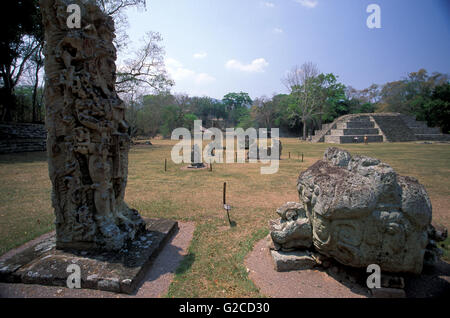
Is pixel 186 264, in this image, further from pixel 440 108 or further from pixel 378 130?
pixel 440 108

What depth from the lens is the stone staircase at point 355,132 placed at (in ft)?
95.9

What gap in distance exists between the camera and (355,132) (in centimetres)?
3080

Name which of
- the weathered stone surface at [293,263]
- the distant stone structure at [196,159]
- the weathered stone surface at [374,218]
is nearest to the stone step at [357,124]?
the distant stone structure at [196,159]

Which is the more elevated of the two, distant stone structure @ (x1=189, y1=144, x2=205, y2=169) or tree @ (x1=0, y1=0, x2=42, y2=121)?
tree @ (x1=0, y1=0, x2=42, y2=121)

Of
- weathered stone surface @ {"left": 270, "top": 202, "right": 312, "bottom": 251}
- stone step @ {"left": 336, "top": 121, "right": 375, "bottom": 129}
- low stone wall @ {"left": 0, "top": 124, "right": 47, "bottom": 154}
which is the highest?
stone step @ {"left": 336, "top": 121, "right": 375, "bottom": 129}

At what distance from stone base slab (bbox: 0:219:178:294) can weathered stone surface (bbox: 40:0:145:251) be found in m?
0.17

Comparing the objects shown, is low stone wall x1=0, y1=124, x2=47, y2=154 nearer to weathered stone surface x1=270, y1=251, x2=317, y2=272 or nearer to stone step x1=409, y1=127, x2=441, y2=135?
weathered stone surface x1=270, y1=251, x2=317, y2=272

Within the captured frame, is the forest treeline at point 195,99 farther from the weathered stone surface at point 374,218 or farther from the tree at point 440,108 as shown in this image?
the weathered stone surface at point 374,218

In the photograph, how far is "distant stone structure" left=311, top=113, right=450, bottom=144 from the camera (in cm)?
2956

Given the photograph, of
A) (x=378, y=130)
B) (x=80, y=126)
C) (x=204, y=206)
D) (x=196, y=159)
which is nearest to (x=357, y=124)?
(x=378, y=130)

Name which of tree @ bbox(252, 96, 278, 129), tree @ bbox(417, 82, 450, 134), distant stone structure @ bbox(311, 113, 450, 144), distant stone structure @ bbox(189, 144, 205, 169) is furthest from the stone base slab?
tree @ bbox(252, 96, 278, 129)

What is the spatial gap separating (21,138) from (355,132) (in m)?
36.0

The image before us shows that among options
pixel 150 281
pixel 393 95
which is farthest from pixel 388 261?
pixel 393 95

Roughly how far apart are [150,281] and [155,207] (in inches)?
127
